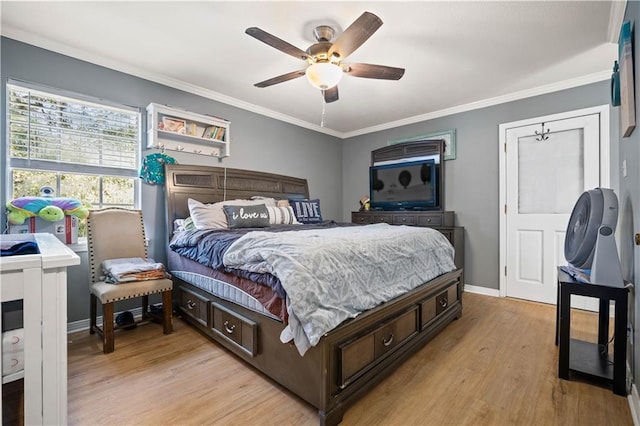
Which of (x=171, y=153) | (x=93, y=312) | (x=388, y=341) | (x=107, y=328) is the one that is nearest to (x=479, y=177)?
(x=388, y=341)

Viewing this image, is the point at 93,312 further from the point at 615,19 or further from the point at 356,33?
the point at 615,19

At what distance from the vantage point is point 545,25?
7.68 ft

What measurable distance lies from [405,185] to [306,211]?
5.55 ft

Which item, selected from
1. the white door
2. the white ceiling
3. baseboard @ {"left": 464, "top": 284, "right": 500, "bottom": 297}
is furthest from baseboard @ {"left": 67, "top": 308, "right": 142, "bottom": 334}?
the white door

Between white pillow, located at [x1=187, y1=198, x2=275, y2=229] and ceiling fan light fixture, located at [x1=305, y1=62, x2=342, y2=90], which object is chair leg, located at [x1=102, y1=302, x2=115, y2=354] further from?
ceiling fan light fixture, located at [x1=305, y1=62, x2=342, y2=90]

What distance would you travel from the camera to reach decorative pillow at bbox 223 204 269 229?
3.01 m

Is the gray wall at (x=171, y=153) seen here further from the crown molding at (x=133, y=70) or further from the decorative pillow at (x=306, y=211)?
the decorative pillow at (x=306, y=211)

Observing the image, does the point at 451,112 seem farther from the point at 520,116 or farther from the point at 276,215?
the point at 276,215

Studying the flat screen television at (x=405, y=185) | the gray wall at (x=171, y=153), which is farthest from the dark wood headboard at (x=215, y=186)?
the flat screen television at (x=405, y=185)

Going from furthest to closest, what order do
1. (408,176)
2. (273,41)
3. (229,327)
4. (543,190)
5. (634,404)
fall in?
(408,176), (543,190), (229,327), (273,41), (634,404)

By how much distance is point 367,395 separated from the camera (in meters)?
1.76

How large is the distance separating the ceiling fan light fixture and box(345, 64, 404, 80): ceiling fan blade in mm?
196

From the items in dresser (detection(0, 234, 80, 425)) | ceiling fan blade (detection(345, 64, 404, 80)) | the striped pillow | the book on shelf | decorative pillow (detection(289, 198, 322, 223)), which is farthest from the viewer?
decorative pillow (detection(289, 198, 322, 223))

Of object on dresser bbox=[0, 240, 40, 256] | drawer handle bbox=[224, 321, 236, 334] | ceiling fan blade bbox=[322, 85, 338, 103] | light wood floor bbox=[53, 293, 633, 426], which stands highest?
ceiling fan blade bbox=[322, 85, 338, 103]
